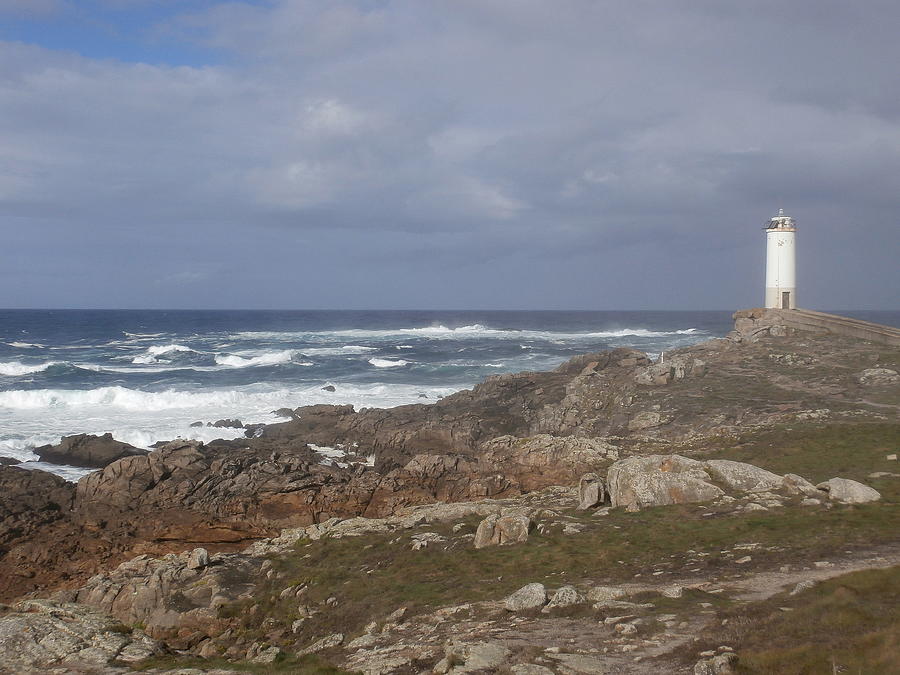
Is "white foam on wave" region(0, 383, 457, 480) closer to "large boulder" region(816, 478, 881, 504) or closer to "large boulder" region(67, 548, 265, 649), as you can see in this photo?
"large boulder" region(67, 548, 265, 649)

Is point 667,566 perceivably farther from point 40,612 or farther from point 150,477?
point 150,477

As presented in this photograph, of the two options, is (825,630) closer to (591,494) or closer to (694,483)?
(694,483)

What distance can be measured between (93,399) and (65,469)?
18180 millimetres

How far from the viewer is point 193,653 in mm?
11477

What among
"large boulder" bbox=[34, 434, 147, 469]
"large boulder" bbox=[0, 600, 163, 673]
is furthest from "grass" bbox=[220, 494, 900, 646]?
"large boulder" bbox=[34, 434, 147, 469]

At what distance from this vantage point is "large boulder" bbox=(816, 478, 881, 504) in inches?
544

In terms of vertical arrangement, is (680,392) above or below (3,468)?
above

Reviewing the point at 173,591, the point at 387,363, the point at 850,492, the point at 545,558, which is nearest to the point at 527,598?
the point at 545,558

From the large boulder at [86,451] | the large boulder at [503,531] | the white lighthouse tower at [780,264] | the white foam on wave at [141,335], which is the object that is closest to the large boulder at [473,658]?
the large boulder at [503,531]

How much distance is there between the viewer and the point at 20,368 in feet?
188

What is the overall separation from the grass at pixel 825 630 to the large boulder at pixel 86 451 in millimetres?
25968

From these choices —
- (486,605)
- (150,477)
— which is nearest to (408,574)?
(486,605)

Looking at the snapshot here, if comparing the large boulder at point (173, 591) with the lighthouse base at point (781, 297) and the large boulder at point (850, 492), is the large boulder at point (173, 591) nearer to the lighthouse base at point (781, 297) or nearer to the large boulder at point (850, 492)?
the large boulder at point (850, 492)

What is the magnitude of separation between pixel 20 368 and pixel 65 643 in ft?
184
